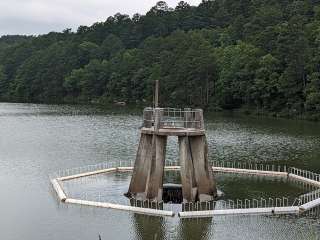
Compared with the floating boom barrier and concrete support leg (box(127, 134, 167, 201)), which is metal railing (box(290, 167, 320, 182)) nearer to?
the floating boom barrier

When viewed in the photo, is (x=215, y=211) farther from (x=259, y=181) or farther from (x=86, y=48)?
(x=86, y=48)

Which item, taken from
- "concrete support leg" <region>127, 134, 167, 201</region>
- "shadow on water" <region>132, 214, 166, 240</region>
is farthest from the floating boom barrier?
"concrete support leg" <region>127, 134, 167, 201</region>

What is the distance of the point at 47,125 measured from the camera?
94500mm

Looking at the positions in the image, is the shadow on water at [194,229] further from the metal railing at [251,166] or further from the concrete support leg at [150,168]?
the metal railing at [251,166]

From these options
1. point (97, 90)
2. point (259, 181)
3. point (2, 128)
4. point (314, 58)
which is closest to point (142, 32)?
point (97, 90)

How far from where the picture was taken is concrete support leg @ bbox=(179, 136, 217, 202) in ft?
128

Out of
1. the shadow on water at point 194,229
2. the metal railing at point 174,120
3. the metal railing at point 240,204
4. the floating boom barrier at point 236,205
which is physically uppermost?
the metal railing at point 174,120

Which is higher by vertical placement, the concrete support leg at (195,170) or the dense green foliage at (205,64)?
the dense green foliage at (205,64)

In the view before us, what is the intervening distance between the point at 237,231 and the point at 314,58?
77.0 m

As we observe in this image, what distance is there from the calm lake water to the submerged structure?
11.4 feet

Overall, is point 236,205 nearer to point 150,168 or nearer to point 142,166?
point 150,168

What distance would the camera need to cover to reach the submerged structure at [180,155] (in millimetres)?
38844

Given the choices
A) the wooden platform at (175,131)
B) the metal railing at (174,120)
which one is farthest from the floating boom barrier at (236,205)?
the metal railing at (174,120)

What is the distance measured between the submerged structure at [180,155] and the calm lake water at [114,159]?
3475 millimetres
